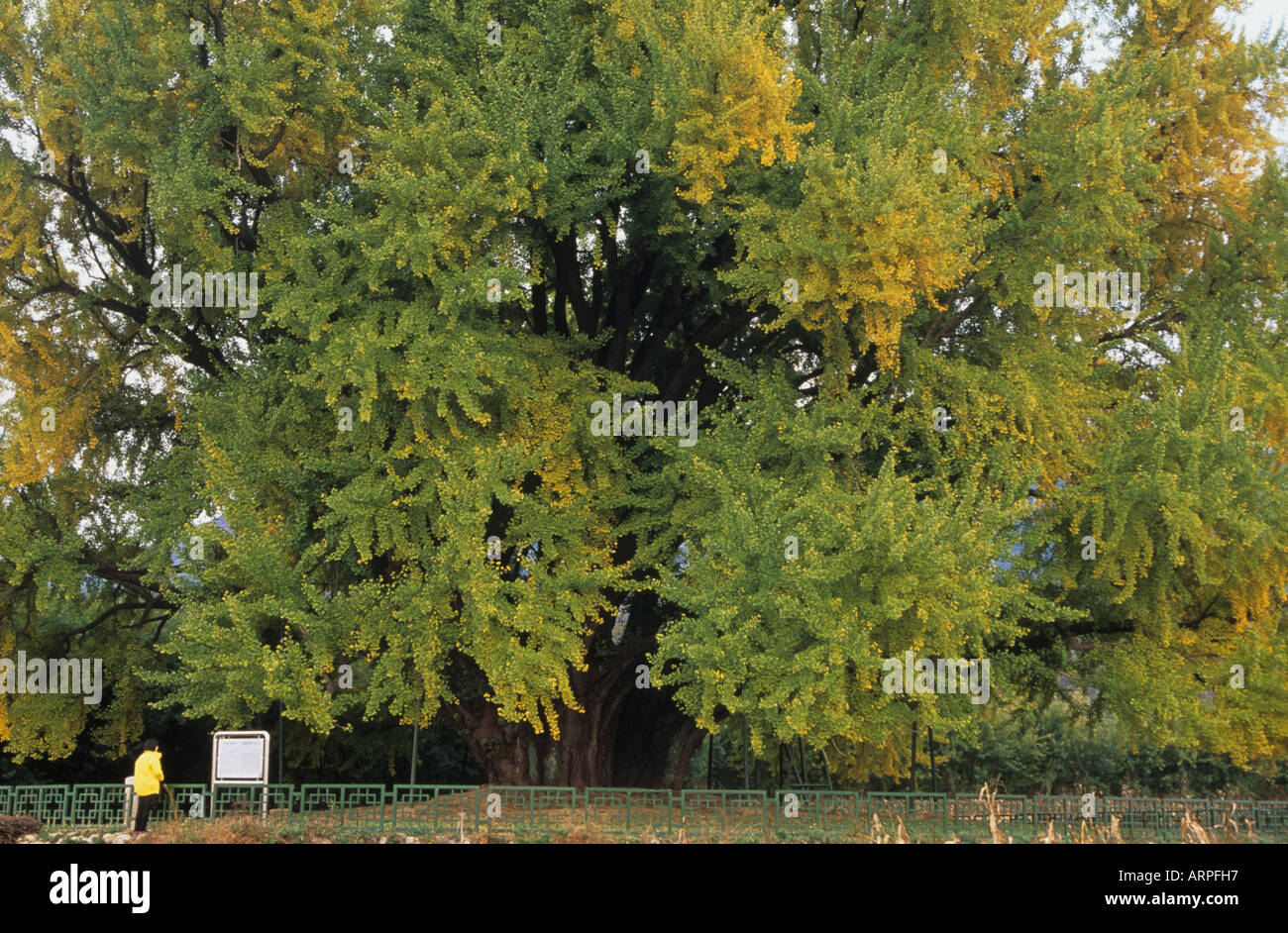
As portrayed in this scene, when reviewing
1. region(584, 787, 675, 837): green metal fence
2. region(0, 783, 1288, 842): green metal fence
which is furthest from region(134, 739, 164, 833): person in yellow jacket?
region(584, 787, 675, 837): green metal fence

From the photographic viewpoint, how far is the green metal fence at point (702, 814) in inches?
572

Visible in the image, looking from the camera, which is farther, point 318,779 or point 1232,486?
point 318,779

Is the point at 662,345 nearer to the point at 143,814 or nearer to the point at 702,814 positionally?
the point at 702,814

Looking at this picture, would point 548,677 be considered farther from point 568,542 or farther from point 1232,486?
point 1232,486

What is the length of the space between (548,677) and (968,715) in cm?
604

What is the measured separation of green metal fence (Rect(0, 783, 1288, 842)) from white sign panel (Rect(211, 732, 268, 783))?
0.93ft

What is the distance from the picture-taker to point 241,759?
1477 cm

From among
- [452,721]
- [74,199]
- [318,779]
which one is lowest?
[318,779]

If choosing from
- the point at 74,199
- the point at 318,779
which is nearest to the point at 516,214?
the point at 74,199

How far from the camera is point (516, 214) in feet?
58.7

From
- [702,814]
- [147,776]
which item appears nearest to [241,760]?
[147,776]

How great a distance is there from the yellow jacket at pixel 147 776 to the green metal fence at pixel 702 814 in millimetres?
789

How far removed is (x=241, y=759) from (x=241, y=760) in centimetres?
1

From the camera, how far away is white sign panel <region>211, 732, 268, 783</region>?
48.2ft
